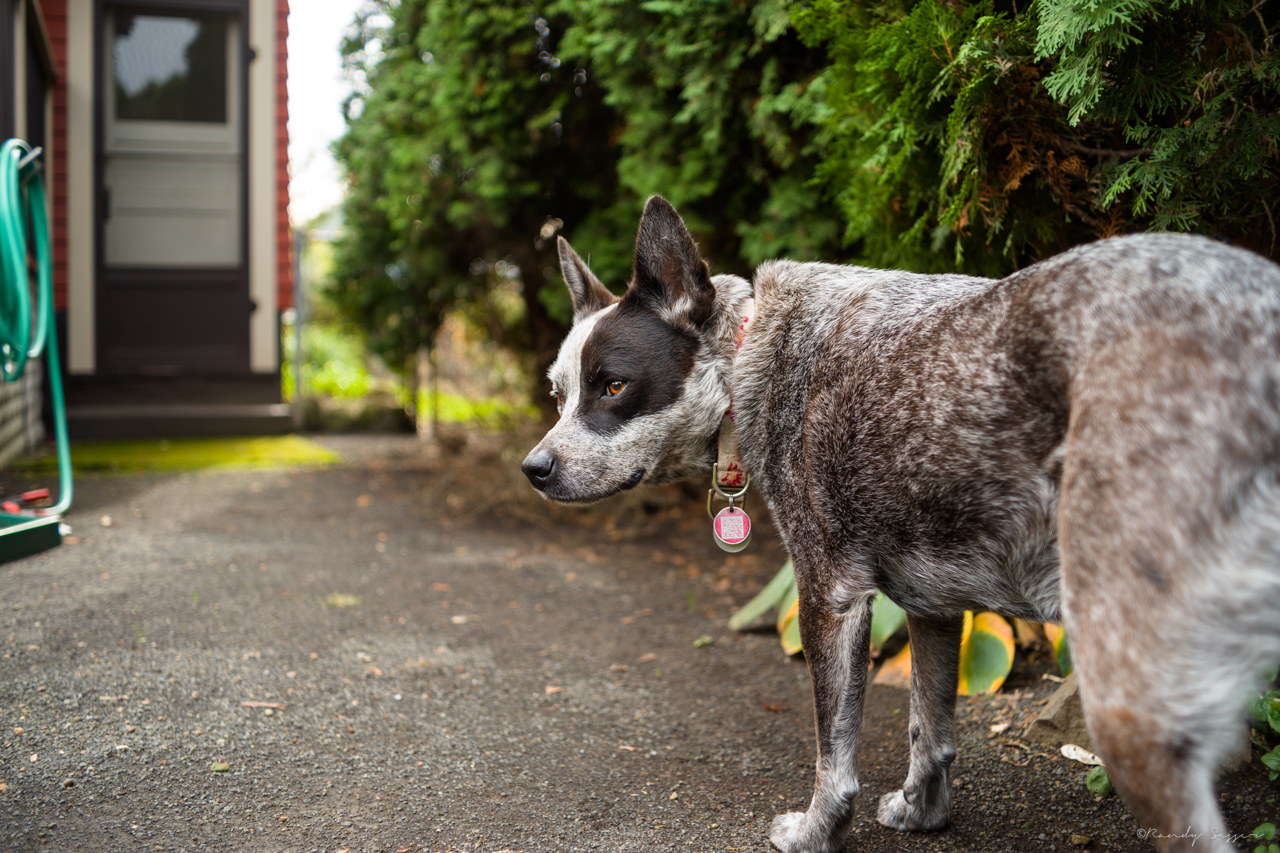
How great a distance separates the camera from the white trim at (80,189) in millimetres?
8078

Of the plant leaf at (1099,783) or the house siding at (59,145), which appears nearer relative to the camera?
the plant leaf at (1099,783)

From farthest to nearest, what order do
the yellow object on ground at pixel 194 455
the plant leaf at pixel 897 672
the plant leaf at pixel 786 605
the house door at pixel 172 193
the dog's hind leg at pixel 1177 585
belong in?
the house door at pixel 172 193, the yellow object on ground at pixel 194 455, the plant leaf at pixel 786 605, the plant leaf at pixel 897 672, the dog's hind leg at pixel 1177 585

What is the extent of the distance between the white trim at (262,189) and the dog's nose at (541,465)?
7.22 metres

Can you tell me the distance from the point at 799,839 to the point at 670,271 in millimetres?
1581

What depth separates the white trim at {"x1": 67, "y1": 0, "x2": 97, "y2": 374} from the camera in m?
8.08

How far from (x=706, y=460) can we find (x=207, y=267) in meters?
7.79

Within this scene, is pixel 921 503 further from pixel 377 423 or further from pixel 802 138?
pixel 377 423

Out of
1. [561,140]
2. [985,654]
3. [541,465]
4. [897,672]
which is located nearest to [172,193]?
[561,140]

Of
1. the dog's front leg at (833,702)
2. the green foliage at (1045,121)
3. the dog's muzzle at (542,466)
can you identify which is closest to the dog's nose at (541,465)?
the dog's muzzle at (542,466)

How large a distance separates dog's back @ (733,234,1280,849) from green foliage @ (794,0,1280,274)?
78cm

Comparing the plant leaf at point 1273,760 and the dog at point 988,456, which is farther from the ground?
the dog at point 988,456

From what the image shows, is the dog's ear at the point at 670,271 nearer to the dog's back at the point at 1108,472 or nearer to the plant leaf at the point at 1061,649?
the dog's back at the point at 1108,472

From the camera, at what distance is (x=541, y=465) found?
96.0 inches

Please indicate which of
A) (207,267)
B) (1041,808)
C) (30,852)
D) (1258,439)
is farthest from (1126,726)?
(207,267)
